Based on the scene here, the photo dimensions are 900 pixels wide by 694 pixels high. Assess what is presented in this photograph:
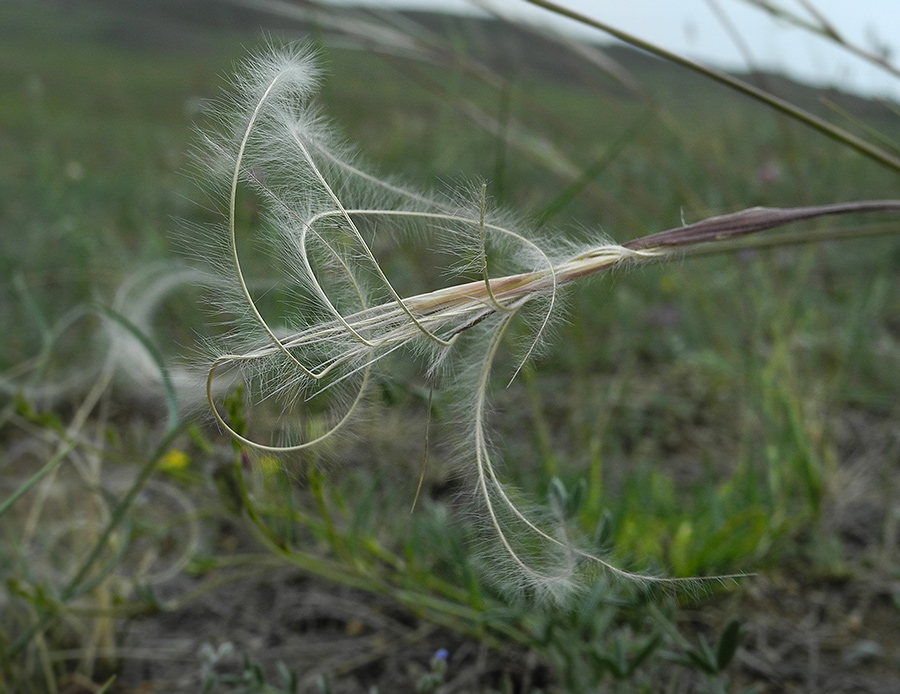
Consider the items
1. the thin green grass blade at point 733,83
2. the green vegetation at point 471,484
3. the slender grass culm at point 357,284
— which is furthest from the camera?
the green vegetation at point 471,484

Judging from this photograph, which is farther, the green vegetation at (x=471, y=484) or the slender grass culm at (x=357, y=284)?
the green vegetation at (x=471, y=484)

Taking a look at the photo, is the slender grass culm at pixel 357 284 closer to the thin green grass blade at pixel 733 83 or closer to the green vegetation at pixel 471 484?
the green vegetation at pixel 471 484

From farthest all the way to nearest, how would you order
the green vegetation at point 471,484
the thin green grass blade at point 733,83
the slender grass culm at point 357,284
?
1. the green vegetation at point 471,484
2. the thin green grass blade at point 733,83
3. the slender grass culm at point 357,284

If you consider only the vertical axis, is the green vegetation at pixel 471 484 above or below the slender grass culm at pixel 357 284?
below

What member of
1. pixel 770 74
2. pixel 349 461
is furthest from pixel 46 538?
pixel 770 74

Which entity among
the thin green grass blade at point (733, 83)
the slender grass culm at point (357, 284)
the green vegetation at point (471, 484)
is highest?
the thin green grass blade at point (733, 83)

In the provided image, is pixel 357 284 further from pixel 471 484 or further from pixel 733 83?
pixel 733 83

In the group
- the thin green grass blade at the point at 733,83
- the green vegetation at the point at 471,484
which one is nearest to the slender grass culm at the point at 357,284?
the green vegetation at the point at 471,484

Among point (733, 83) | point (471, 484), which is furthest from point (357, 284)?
point (733, 83)
